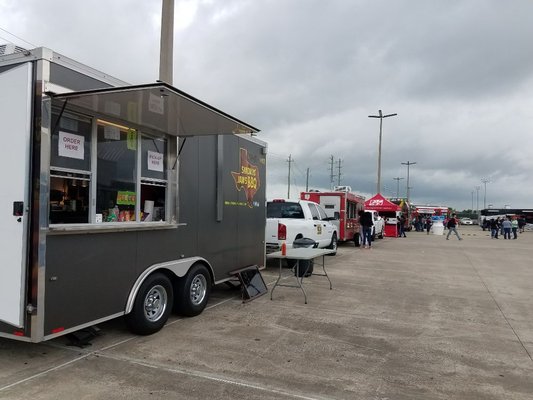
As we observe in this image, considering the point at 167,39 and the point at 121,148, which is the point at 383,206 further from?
the point at 121,148

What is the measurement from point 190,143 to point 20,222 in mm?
Result: 2727

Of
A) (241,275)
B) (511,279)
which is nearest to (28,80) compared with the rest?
(241,275)

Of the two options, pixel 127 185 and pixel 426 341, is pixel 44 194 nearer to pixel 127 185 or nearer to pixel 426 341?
pixel 127 185

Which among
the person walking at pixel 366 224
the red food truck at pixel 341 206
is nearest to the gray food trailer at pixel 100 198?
the red food truck at pixel 341 206

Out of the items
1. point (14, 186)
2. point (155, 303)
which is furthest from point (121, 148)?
point (155, 303)

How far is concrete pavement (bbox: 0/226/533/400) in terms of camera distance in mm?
4102

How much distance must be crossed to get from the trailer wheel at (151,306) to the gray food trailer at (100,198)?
0.5 inches

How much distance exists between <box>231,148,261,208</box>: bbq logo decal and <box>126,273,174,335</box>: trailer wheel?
2.51 meters

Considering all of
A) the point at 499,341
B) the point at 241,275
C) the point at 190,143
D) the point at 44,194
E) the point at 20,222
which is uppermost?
the point at 190,143

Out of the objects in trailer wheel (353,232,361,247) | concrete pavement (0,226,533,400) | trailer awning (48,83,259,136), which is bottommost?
concrete pavement (0,226,533,400)

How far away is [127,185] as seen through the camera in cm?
543

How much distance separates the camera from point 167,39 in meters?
10.5

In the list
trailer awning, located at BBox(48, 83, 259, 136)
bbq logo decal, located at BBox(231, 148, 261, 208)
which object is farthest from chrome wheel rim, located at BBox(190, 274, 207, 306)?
trailer awning, located at BBox(48, 83, 259, 136)

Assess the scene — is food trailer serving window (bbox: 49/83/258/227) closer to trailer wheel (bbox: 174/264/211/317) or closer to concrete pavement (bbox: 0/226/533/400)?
trailer wheel (bbox: 174/264/211/317)
